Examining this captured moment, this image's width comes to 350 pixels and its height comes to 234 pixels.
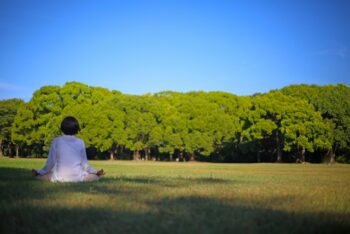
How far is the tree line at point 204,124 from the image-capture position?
184ft

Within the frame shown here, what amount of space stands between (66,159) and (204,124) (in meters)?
54.6

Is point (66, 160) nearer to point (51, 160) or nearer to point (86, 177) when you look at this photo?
point (51, 160)

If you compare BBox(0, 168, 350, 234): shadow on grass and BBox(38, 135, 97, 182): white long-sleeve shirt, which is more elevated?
BBox(38, 135, 97, 182): white long-sleeve shirt

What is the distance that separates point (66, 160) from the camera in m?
9.34

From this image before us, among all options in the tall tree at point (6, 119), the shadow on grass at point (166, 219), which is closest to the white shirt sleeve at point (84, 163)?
the shadow on grass at point (166, 219)

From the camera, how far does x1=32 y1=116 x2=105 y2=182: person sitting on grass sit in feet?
30.3

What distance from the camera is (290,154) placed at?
2554 inches

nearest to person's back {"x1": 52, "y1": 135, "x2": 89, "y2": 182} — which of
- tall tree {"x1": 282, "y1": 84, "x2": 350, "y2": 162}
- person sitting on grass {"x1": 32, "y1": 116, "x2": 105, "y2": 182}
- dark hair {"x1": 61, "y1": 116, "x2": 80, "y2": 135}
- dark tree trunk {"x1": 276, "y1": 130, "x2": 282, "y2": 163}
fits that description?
person sitting on grass {"x1": 32, "y1": 116, "x2": 105, "y2": 182}

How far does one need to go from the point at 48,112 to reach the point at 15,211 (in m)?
66.7

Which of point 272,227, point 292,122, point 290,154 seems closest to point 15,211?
point 272,227

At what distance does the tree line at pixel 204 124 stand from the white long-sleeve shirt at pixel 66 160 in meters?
49.0

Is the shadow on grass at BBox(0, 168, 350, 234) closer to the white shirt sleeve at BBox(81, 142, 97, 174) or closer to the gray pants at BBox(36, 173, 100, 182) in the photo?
the white shirt sleeve at BBox(81, 142, 97, 174)

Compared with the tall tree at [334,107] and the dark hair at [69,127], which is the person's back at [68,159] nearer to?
the dark hair at [69,127]

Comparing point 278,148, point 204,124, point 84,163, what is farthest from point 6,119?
point 84,163
